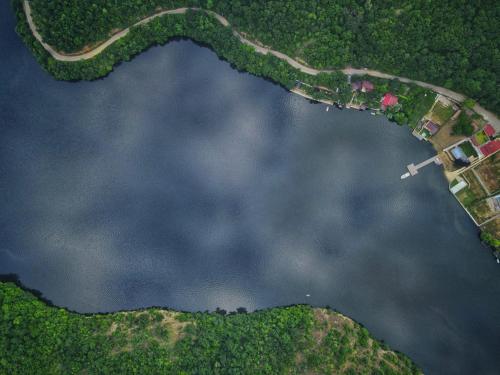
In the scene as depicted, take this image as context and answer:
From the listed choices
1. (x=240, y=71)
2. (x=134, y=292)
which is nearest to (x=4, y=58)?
(x=240, y=71)

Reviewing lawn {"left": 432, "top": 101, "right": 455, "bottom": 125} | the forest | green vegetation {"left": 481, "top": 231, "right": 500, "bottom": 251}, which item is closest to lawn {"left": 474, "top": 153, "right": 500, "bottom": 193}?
green vegetation {"left": 481, "top": 231, "right": 500, "bottom": 251}

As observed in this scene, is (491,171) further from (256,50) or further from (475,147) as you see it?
(256,50)

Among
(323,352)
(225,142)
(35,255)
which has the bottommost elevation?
(323,352)

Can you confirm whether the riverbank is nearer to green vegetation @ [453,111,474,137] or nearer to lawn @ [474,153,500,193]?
green vegetation @ [453,111,474,137]

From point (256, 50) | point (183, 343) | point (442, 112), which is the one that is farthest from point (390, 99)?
point (183, 343)

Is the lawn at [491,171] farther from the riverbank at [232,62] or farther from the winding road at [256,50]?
the riverbank at [232,62]

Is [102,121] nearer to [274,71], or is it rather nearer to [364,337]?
[274,71]
